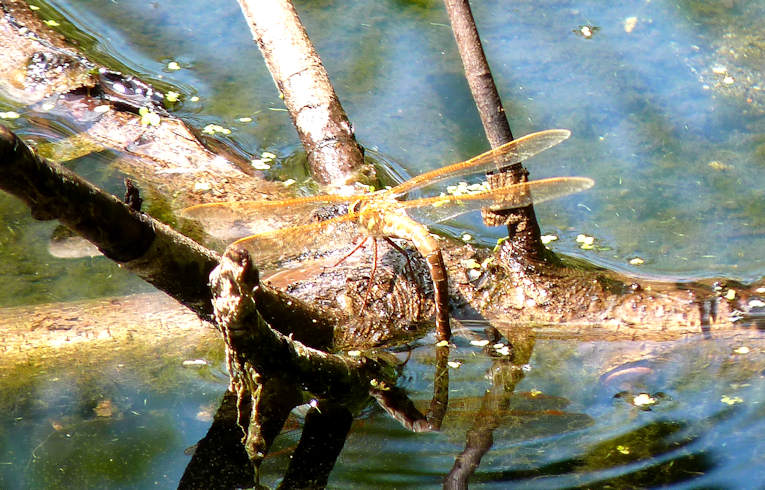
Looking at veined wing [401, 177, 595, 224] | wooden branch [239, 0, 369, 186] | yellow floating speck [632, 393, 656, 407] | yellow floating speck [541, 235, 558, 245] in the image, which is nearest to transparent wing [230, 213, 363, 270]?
veined wing [401, 177, 595, 224]

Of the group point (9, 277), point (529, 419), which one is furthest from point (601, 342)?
point (9, 277)

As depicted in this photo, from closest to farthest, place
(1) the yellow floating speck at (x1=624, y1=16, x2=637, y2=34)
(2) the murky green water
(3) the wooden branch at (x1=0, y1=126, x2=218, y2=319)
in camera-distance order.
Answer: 1. (3) the wooden branch at (x1=0, y1=126, x2=218, y2=319)
2. (2) the murky green water
3. (1) the yellow floating speck at (x1=624, y1=16, x2=637, y2=34)

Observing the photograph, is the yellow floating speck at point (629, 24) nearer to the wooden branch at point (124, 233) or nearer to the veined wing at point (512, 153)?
the veined wing at point (512, 153)

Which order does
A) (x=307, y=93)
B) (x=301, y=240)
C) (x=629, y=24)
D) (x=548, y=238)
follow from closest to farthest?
(x=301, y=240), (x=548, y=238), (x=307, y=93), (x=629, y=24)

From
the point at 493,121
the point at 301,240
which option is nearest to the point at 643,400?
the point at 493,121

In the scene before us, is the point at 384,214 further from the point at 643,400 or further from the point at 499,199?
the point at 643,400

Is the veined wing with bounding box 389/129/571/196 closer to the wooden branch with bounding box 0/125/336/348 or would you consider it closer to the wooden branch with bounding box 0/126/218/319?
the wooden branch with bounding box 0/125/336/348

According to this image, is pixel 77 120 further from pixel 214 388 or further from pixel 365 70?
pixel 214 388
